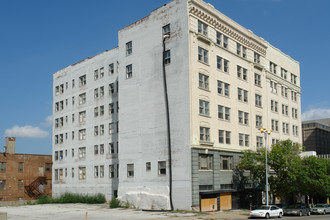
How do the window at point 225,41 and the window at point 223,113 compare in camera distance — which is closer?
the window at point 223,113

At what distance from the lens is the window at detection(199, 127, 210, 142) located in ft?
155

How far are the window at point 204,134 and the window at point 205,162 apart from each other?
1.96 m

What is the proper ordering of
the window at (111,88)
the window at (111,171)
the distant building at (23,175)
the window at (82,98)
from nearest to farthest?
the window at (111,171)
the window at (111,88)
the window at (82,98)
the distant building at (23,175)

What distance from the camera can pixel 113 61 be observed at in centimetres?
6181

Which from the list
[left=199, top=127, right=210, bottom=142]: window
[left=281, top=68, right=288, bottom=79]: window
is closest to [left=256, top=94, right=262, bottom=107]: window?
[left=281, top=68, right=288, bottom=79]: window

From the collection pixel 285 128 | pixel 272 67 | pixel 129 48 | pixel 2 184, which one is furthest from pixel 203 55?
pixel 2 184

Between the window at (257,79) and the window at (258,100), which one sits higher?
the window at (257,79)

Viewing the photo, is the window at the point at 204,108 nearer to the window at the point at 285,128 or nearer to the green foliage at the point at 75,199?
the green foliage at the point at 75,199

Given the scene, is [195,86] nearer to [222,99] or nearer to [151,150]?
[222,99]

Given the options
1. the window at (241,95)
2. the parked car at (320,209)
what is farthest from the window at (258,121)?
the parked car at (320,209)

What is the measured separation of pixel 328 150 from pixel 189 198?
96.4 m

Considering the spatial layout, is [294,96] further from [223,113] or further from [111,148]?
[111,148]

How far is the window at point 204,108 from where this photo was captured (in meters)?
47.7

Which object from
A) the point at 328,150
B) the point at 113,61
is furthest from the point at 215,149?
the point at 328,150
